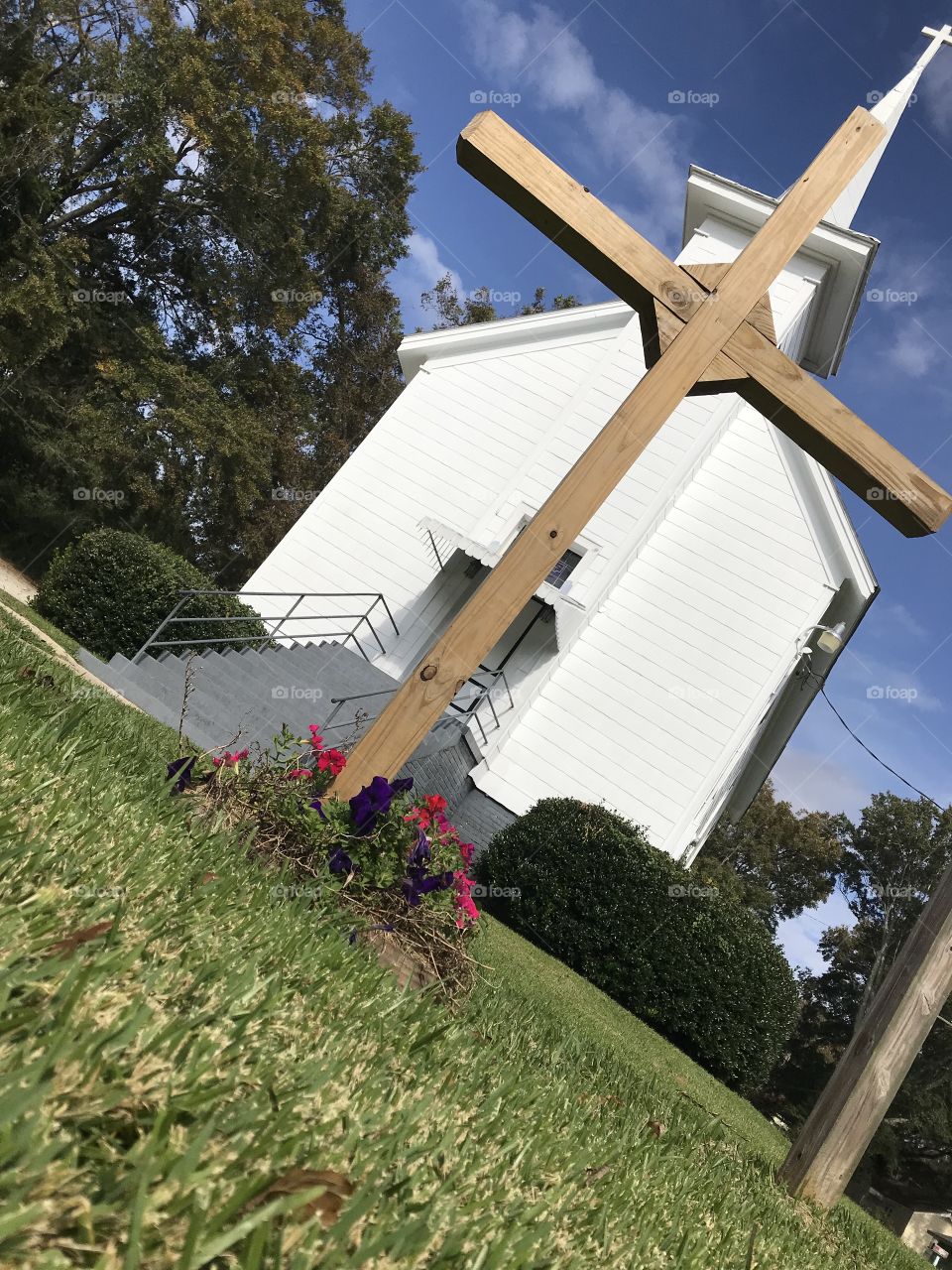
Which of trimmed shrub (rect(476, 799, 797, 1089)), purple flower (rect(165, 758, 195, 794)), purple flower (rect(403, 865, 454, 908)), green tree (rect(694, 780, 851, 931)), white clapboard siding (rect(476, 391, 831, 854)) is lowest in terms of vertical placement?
purple flower (rect(165, 758, 195, 794))

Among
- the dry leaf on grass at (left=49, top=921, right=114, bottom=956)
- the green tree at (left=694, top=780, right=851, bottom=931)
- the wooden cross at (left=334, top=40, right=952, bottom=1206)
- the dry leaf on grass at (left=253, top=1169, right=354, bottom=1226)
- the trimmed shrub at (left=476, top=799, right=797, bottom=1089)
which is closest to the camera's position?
the dry leaf on grass at (left=253, top=1169, right=354, bottom=1226)

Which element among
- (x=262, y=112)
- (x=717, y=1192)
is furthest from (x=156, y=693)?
(x=262, y=112)

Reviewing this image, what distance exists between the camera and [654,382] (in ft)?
15.3

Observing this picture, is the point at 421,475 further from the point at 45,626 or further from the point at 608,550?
the point at 45,626

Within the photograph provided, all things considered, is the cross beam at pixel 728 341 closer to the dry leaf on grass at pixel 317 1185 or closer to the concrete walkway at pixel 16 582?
the dry leaf on grass at pixel 317 1185

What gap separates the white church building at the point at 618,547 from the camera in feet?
48.5

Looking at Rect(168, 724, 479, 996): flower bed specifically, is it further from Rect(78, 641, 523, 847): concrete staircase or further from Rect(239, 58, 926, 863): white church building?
Rect(239, 58, 926, 863): white church building

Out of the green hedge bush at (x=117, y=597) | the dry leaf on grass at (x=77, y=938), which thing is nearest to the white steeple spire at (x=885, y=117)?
the green hedge bush at (x=117, y=597)

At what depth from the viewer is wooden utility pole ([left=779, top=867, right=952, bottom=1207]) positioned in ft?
13.1

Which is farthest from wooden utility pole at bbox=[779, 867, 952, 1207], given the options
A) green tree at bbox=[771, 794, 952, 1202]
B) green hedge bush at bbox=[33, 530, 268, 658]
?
green tree at bbox=[771, 794, 952, 1202]

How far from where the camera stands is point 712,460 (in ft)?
53.6

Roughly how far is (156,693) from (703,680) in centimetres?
873

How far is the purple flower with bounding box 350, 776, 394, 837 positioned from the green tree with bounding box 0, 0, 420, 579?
19648 mm

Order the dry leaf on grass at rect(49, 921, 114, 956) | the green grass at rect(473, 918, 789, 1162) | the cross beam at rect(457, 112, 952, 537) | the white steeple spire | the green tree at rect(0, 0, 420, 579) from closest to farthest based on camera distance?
the dry leaf on grass at rect(49, 921, 114, 956), the cross beam at rect(457, 112, 952, 537), the green grass at rect(473, 918, 789, 1162), the white steeple spire, the green tree at rect(0, 0, 420, 579)
